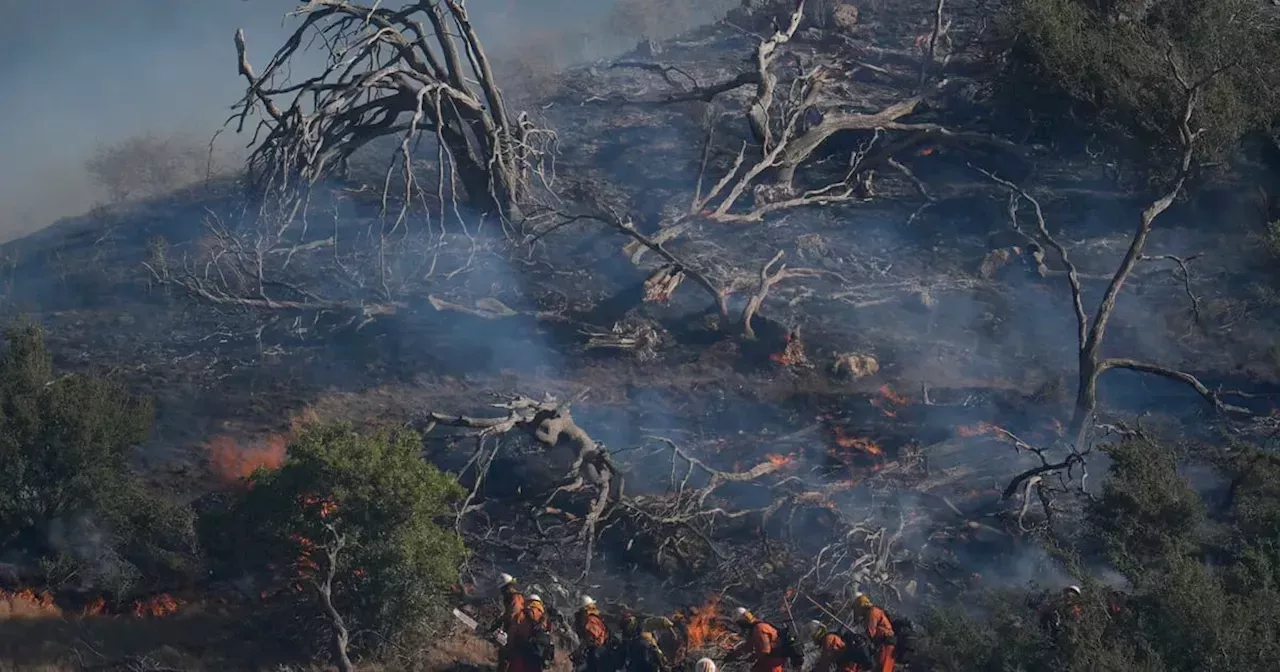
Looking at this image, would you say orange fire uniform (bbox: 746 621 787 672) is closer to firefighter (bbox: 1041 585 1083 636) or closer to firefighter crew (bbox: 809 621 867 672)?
firefighter crew (bbox: 809 621 867 672)

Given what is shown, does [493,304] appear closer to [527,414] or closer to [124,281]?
[527,414]

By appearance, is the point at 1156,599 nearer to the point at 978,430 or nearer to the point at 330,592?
the point at 978,430

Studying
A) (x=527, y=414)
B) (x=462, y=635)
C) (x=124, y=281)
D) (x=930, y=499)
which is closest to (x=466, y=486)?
(x=527, y=414)

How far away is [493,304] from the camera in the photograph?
Result: 1691cm

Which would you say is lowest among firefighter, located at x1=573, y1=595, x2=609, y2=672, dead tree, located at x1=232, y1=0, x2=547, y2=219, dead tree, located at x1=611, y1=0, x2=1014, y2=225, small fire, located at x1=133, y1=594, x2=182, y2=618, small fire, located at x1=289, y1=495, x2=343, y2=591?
firefighter, located at x1=573, y1=595, x2=609, y2=672

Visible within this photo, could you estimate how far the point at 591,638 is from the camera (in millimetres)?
10445

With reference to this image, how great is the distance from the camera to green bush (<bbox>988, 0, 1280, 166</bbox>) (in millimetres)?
18172

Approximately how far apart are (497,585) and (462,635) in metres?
0.66

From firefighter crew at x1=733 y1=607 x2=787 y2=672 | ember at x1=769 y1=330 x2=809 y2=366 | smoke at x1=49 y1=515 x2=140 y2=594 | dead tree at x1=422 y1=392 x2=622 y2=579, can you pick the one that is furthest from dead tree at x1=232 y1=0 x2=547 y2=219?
firefighter crew at x1=733 y1=607 x2=787 y2=672

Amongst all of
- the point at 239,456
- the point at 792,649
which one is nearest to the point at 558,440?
the point at 239,456

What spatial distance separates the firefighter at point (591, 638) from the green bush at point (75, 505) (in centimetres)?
434

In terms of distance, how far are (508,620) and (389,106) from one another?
951 cm

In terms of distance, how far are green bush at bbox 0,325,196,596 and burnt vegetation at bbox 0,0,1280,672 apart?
4cm

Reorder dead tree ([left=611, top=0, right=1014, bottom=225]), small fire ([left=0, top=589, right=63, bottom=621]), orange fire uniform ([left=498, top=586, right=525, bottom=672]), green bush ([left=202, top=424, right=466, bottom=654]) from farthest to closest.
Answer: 1. dead tree ([left=611, top=0, right=1014, bottom=225])
2. small fire ([left=0, top=589, right=63, bottom=621])
3. green bush ([left=202, top=424, right=466, bottom=654])
4. orange fire uniform ([left=498, top=586, right=525, bottom=672])
